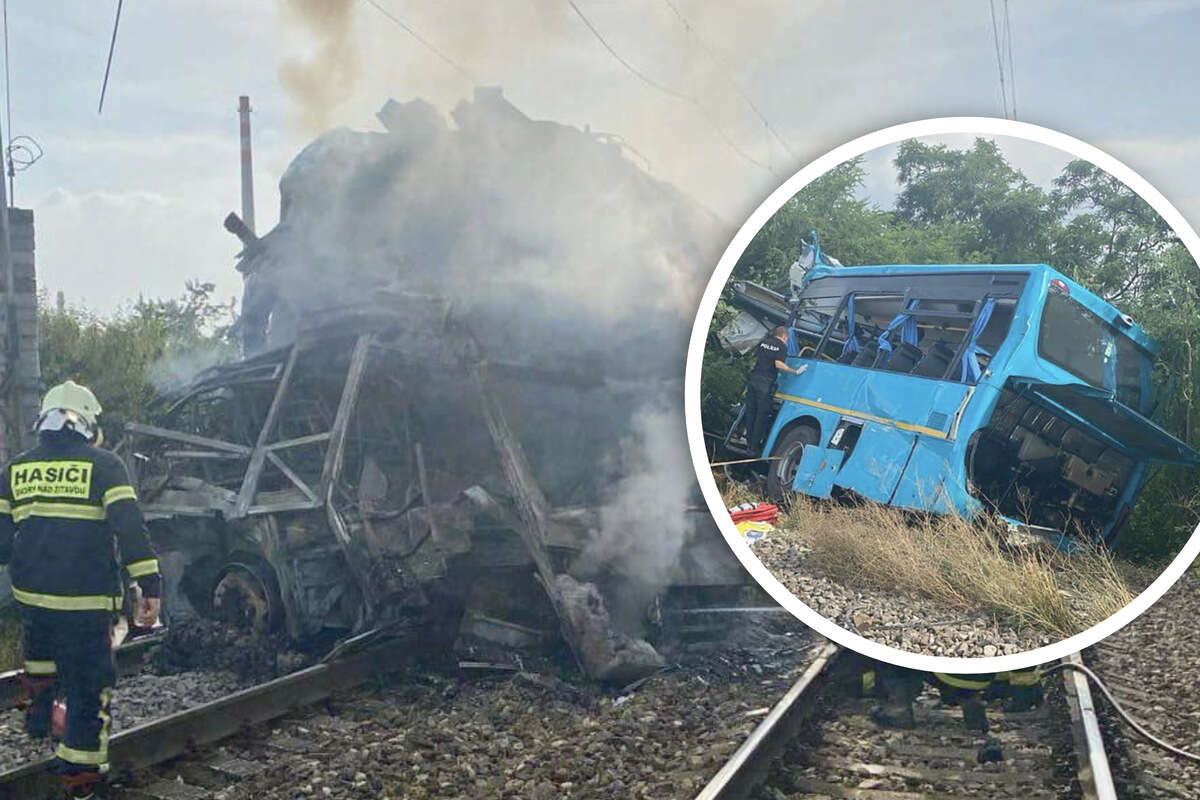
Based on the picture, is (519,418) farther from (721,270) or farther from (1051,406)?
(1051,406)

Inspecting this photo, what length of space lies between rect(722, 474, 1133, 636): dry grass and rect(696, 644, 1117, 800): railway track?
1149 mm

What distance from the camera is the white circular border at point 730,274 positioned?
105 inches

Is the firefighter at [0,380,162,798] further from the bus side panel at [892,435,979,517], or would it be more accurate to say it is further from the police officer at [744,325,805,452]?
the bus side panel at [892,435,979,517]

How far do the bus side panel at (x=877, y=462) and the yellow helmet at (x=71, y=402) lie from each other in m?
2.84

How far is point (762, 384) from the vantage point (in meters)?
2.79

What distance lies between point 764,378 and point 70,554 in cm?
261

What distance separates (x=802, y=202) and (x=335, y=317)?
9.74ft

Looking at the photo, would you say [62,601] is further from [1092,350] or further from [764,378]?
[1092,350]

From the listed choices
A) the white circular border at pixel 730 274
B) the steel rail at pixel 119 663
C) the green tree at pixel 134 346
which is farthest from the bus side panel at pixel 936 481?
the green tree at pixel 134 346

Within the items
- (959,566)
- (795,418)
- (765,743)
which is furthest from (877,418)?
(765,743)

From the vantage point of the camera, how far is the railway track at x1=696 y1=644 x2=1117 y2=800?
12.5 feet

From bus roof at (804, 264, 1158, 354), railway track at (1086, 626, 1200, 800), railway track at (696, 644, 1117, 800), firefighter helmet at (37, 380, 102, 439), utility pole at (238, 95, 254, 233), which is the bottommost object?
railway track at (1086, 626, 1200, 800)

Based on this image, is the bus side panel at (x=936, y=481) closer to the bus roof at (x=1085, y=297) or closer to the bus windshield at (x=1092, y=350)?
the bus windshield at (x=1092, y=350)

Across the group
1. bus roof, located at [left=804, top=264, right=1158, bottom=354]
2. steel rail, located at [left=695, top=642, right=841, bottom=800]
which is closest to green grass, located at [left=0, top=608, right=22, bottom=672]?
steel rail, located at [left=695, top=642, right=841, bottom=800]
